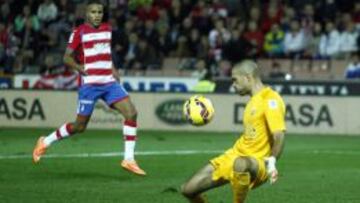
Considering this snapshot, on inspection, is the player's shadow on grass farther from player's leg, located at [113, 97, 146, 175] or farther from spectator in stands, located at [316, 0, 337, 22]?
spectator in stands, located at [316, 0, 337, 22]

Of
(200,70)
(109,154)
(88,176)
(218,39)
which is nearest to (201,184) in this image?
(88,176)

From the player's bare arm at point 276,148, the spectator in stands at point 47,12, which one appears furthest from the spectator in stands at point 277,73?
the player's bare arm at point 276,148

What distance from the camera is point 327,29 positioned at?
2541 cm

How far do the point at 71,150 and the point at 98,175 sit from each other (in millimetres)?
3998

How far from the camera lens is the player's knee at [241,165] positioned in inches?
335

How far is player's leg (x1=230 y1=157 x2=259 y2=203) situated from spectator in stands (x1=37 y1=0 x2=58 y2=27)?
67.6 ft

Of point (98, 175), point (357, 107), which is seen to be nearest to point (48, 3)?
point (357, 107)

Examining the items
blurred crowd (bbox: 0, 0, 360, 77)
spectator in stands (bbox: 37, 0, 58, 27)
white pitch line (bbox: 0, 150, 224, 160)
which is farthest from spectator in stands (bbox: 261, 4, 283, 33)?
white pitch line (bbox: 0, 150, 224, 160)

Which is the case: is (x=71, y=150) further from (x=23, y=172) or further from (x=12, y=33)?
(x=12, y=33)

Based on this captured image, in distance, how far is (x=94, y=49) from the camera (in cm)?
1348

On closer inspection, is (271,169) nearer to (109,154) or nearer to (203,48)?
(109,154)

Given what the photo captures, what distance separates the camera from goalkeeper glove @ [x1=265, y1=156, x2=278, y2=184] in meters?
8.28

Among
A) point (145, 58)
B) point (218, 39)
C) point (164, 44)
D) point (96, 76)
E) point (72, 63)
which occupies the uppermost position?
point (72, 63)

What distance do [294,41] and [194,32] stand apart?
2.79 metres
